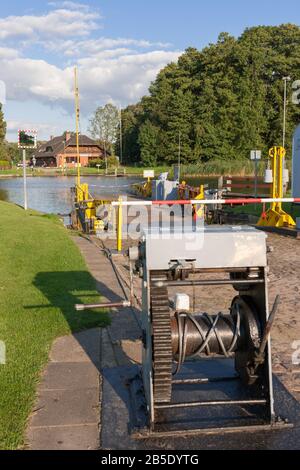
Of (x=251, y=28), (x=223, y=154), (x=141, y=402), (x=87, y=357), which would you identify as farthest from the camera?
(x=251, y=28)

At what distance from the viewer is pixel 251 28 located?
3302 inches

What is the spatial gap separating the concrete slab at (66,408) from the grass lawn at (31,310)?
10 cm

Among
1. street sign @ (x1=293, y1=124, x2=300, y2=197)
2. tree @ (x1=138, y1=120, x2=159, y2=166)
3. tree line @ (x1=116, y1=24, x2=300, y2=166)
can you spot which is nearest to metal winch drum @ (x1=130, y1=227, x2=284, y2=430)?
street sign @ (x1=293, y1=124, x2=300, y2=197)

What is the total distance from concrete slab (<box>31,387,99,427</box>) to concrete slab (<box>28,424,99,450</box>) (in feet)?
0.25

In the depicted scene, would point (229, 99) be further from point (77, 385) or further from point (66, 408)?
point (66, 408)

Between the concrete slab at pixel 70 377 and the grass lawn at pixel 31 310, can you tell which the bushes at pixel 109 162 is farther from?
the concrete slab at pixel 70 377

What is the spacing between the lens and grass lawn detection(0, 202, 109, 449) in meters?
4.08

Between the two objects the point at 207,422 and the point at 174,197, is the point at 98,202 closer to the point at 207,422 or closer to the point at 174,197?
the point at 174,197

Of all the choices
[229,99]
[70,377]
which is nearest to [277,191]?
[70,377]

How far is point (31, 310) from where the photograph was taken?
6.50m

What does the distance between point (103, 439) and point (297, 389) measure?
1.82m

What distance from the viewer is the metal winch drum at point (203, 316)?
360cm

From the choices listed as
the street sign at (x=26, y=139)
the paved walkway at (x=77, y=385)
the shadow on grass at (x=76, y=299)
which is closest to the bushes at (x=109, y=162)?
the street sign at (x=26, y=139)
